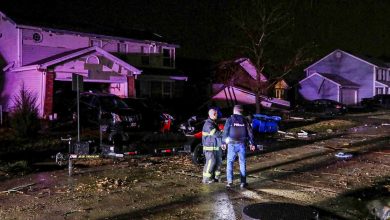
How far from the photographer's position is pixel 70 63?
24906 mm

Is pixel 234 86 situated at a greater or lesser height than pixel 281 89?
lesser

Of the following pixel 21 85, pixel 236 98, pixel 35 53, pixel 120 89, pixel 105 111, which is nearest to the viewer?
pixel 105 111

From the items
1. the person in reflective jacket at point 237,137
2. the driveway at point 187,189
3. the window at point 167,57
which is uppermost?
the window at point 167,57

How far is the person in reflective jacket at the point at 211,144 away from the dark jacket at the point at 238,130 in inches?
14.3

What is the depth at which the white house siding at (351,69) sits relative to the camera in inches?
2213

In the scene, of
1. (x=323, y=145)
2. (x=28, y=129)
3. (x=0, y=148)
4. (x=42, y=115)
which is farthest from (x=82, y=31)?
(x=323, y=145)

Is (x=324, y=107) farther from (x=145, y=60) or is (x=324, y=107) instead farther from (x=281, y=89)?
(x=145, y=60)

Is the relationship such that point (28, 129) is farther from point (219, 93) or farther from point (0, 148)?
point (219, 93)

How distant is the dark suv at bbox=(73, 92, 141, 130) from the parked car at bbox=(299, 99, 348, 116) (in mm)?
22444

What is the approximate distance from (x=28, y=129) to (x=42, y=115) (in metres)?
5.94

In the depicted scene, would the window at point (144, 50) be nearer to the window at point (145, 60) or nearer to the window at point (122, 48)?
the window at point (145, 60)

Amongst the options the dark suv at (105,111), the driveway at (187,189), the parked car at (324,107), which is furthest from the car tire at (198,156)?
the parked car at (324,107)

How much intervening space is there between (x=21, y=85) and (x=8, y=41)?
11.0 feet

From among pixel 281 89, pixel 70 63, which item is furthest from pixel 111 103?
pixel 281 89
